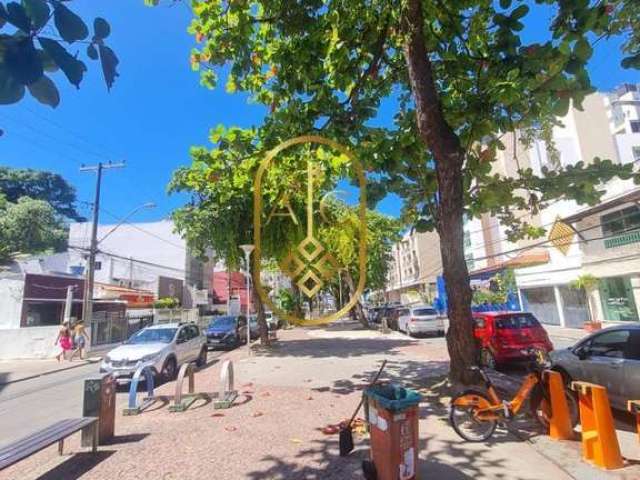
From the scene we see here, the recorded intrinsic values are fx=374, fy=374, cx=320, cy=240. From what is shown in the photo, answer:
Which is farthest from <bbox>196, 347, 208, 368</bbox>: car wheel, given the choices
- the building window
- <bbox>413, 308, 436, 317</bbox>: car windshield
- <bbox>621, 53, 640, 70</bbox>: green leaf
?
the building window

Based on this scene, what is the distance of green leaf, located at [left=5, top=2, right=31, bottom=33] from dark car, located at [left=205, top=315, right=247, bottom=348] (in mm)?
18729

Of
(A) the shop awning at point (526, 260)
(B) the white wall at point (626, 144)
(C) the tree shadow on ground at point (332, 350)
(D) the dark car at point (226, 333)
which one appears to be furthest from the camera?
(B) the white wall at point (626, 144)

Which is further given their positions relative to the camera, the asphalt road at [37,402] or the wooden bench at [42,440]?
the asphalt road at [37,402]

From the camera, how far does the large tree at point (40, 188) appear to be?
1823 inches

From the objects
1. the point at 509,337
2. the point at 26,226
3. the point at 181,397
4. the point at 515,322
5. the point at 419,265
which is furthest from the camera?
the point at 419,265

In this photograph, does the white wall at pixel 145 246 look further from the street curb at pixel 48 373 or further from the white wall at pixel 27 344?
the street curb at pixel 48 373

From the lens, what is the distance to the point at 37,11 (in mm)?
1322

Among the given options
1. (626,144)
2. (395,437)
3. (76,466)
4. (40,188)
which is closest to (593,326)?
(395,437)

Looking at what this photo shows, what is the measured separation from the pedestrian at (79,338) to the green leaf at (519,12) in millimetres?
19631

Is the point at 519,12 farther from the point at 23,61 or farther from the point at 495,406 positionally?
the point at 23,61

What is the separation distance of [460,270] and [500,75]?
309cm

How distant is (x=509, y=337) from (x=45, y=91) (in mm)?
11330

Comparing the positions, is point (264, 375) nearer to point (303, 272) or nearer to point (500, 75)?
point (303, 272)

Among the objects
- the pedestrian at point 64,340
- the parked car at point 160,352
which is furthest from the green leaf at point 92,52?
the pedestrian at point 64,340
